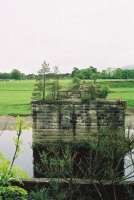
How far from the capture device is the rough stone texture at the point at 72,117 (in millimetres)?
14883

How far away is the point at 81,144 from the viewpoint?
14852mm

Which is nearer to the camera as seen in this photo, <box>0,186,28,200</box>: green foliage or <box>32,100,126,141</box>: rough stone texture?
<box>0,186,28,200</box>: green foliage

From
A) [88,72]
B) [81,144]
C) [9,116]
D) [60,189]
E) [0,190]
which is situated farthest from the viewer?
[88,72]

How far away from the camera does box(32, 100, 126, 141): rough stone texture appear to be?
1488cm

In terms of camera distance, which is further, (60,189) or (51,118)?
(51,118)

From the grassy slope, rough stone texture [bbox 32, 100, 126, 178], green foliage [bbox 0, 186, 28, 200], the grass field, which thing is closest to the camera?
green foliage [bbox 0, 186, 28, 200]

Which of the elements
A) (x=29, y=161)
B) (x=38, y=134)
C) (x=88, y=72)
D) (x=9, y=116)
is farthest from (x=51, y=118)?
(x=88, y=72)

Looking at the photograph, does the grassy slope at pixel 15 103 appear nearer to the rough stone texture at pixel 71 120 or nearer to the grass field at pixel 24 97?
the grass field at pixel 24 97

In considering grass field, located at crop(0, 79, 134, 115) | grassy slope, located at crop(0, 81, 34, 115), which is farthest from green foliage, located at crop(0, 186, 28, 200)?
grassy slope, located at crop(0, 81, 34, 115)

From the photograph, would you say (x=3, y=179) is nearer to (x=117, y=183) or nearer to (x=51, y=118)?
(x=117, y=183)

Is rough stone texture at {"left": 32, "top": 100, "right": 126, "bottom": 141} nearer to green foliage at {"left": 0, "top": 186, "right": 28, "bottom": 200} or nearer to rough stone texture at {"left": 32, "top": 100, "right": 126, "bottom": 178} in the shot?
rough stone texture at {"left": 32, "top": 100, "right": 126, "bottom": 178}

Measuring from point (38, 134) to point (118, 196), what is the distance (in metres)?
9.41

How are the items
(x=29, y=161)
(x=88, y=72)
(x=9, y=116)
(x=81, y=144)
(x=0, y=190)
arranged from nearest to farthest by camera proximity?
(x=0, y=190)
(x=29, y=161)
(x=81, y=144)
(x=9, y=116)
(x=88, y=72)

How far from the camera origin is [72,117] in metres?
15.1
